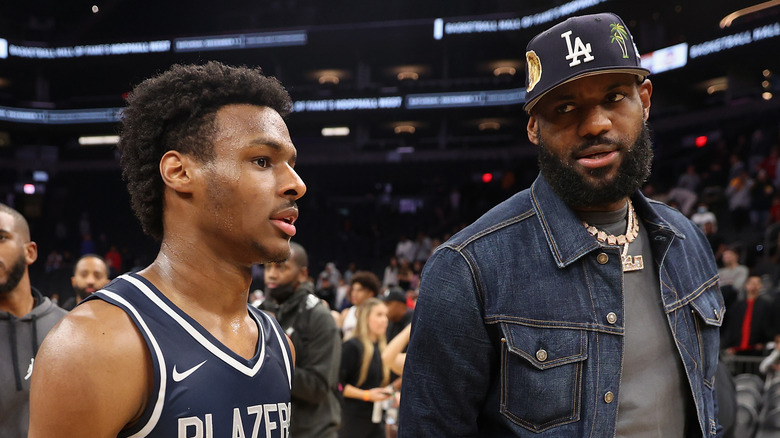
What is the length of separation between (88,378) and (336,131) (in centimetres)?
2625

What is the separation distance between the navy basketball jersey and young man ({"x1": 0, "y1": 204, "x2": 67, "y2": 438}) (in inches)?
64.9

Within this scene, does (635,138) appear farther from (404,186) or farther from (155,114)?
(404,186)

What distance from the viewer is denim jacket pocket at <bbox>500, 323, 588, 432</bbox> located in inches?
67.7

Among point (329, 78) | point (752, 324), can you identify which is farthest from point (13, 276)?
point (329, 78)

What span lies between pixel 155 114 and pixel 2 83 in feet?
103

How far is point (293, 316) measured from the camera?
15.2ft

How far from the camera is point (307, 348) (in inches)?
178

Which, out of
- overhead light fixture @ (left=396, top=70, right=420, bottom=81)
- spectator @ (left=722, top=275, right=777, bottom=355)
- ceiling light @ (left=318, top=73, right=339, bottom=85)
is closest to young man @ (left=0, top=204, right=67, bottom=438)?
spectator @ (left=722, top=275, right=777, bottom=355)

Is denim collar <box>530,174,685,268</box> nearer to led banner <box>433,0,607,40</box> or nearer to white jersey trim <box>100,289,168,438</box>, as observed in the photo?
white jersey trim <box>100,289,168,438</box>

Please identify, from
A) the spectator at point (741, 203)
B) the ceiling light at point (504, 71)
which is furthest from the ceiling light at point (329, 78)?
the spectator at point (741, 203)

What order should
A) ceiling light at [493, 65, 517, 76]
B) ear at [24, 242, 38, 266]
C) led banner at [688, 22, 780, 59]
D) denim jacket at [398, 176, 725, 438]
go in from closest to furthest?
1. denim jacket at [398, 176, 725, 438]
2. ear at [24, 242, 38, 266]
3. led banner at [688, 22, 780, 59]
4. ceiling light at [493, 65, 517, 76]

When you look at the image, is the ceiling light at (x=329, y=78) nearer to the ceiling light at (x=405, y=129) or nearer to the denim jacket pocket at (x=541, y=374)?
the ceiling light at (x=405, y=129)

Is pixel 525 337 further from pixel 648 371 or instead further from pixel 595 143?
pixel 595 143

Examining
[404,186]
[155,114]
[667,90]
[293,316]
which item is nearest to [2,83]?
[404,186]
